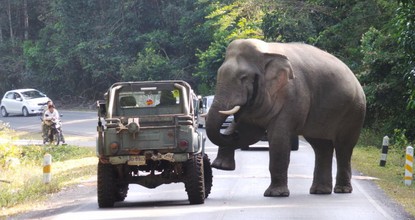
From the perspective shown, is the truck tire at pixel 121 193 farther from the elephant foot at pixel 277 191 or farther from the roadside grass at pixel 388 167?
the roadside grass at pixel 388 167

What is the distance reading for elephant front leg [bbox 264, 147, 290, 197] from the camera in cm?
1778

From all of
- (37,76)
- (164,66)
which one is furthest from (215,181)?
(37,76)

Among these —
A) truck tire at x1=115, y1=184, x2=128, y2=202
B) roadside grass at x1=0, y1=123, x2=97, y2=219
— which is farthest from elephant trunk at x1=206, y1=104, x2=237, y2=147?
roadside grass at x1=0, y1=123, x2=97, y2=219

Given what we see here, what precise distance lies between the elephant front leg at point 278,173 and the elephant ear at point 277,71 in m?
1.34

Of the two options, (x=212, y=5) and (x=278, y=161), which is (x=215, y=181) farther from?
(x=212, y=5)

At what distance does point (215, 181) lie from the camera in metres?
21.6

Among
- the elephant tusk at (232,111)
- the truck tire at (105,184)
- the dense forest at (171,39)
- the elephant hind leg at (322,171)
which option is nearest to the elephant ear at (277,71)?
the elephant tusk at (232,111)

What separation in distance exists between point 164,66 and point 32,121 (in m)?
9.21

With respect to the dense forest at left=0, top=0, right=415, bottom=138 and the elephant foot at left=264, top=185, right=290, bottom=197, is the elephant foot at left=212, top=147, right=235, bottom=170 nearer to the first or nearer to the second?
the elephant foot at left=264, top=185, right=290, bottom=197

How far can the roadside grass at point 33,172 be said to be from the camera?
19.1 metres

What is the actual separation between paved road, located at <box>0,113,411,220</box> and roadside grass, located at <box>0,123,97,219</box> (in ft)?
1.74

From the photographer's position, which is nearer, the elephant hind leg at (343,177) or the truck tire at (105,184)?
the truck tire at (105,184)

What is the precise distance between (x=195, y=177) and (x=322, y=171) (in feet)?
12.5

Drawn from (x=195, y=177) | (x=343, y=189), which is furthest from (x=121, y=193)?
(x=343, y=189)
